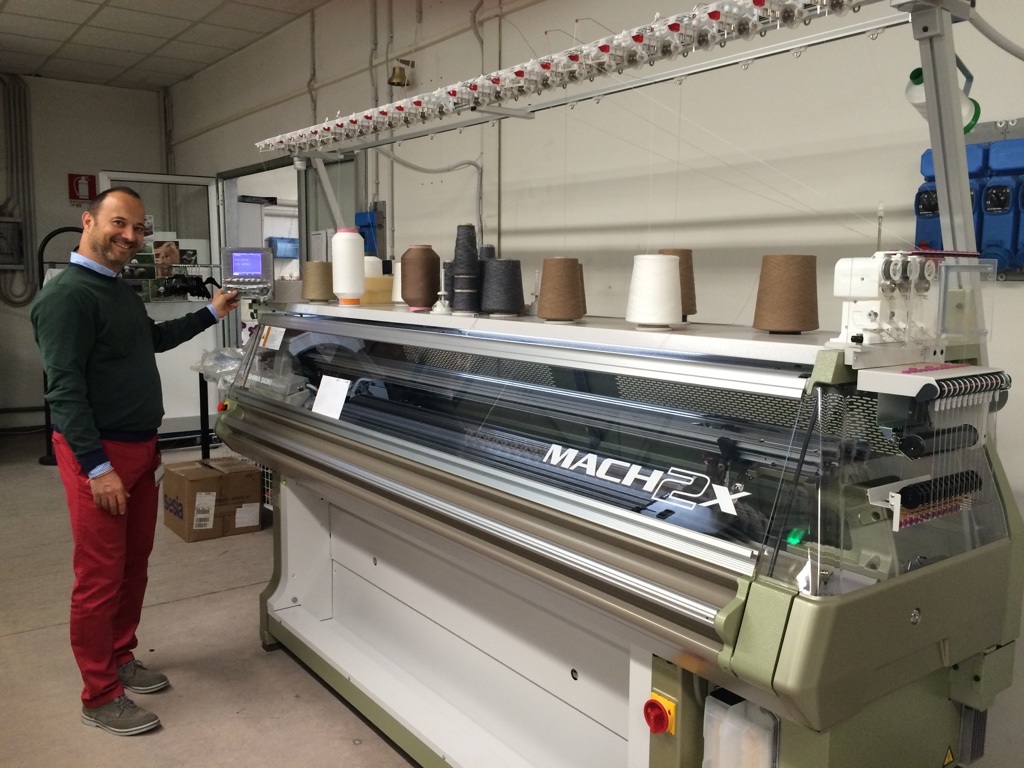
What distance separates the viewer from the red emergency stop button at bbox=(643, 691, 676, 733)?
1.37m

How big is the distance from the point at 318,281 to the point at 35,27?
162 inches

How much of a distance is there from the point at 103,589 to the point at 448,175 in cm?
247

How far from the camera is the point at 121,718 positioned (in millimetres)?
2377

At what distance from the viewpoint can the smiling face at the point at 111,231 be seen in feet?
7.65

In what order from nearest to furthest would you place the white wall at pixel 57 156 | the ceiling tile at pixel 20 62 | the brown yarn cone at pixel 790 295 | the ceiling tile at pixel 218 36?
1. the brown yarn cone at pixel 790 295
2. the ceiling tile at pixel 218 36
3. the ceiling tile at pixel 20 62
4. the white wall at pixel 57 156

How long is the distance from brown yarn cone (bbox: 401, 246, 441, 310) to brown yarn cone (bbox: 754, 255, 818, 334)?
1.09m

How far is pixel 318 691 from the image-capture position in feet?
8.59

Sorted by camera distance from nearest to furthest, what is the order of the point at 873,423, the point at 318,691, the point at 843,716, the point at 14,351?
the point at 843,716
the point at 873,423
the point at 318,691
the point at 14,351

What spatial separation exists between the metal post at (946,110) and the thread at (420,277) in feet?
4.40

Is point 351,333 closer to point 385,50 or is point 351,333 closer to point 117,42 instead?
point 385,50

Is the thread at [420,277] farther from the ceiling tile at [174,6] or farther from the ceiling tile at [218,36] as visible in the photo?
the ceiling tile at [218,36]

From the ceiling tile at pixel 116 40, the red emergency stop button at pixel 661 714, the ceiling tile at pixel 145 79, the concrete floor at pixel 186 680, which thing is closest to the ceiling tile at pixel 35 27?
the ceiling tile at pixel 116 40

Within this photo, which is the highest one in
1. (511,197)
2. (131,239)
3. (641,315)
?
(511,197)

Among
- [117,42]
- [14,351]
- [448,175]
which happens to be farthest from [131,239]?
[14,351]
